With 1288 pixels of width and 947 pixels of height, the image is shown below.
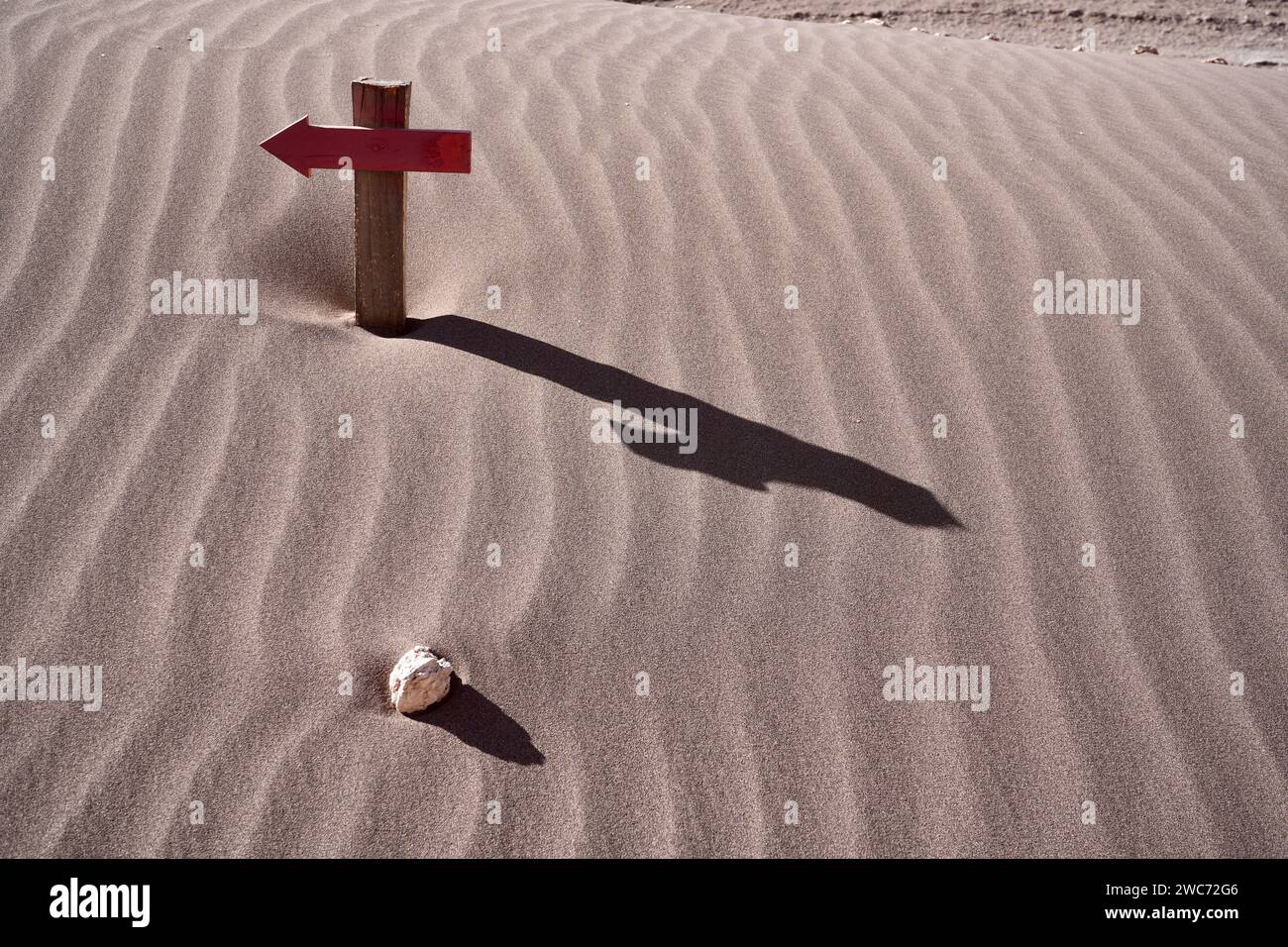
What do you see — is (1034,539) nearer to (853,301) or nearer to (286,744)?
(853,301)

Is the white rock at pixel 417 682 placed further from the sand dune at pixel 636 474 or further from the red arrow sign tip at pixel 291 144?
the red arrow sign tip at pixel 291 144

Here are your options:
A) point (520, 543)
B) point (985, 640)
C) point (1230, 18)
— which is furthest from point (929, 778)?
point (1230, 18)

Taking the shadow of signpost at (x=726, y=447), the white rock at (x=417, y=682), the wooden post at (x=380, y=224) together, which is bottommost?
the white rock at (x=417, y=682)

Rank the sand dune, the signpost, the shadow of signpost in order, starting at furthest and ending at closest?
the signpost < the shadow of signpost < the sand dune

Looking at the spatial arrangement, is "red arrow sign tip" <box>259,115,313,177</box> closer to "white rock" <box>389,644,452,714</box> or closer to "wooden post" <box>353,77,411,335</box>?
"wooden post" <box>353,77,411,335</box>

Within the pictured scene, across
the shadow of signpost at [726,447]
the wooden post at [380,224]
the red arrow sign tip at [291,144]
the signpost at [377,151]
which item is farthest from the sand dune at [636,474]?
the red arrow sign tip at [291,144]

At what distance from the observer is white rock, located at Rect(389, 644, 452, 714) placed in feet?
7.20

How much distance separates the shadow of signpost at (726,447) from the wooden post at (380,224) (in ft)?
0.43

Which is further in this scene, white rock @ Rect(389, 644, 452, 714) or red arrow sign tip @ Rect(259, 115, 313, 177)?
red arrow sign tip @ Rect(259, 115, 313, 177)

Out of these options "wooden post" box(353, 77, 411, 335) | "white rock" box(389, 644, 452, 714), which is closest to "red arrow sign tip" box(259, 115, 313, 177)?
"wooden post" box(353, 77, 411, 335)

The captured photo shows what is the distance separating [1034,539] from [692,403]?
3.27 feet

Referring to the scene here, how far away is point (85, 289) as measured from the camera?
10.4 feet

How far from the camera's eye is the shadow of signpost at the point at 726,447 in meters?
2.79

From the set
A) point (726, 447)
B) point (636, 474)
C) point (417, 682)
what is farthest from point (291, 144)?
point (417, 682)
